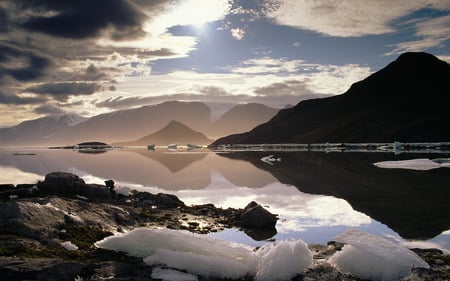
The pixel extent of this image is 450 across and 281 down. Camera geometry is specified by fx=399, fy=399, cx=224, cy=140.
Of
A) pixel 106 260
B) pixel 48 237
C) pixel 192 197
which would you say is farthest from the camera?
pixel 192 197

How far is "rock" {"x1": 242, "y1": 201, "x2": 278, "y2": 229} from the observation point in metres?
20.4

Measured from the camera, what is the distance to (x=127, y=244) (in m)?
13.1

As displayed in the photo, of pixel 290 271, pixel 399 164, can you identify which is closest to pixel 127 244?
pixel 290 271

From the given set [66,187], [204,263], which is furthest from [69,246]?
[66,187]

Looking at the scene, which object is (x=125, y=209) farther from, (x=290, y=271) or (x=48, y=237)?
(x=290, y=271)

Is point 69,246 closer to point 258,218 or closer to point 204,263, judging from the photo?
point 204,263

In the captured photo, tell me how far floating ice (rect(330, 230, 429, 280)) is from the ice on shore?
1.15 meters

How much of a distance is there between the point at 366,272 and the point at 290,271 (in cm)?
224

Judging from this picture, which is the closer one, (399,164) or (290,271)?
(290,271)

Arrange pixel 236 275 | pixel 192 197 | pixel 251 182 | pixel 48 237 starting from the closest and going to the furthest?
pixel 236 275 → pixel 48 237 → pixel 192 197 → pixel 251 182

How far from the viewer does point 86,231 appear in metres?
15.7

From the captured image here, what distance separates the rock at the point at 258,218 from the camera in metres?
20.4

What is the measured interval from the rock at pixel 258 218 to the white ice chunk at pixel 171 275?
986 cm

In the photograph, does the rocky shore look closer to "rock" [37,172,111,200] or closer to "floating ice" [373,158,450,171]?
"rock" [37,172,111,200]
